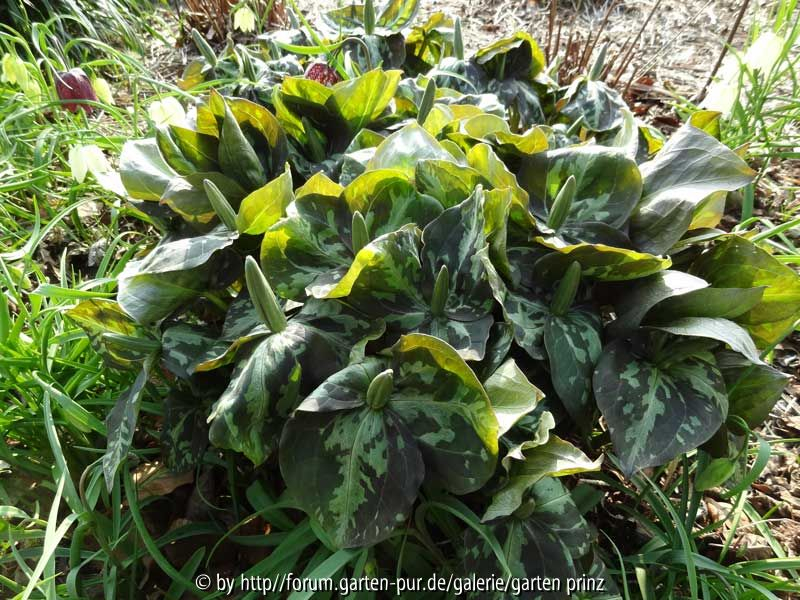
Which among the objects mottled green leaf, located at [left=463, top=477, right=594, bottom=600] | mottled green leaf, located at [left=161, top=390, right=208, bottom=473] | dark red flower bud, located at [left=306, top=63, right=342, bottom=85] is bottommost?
mottled green leaf, located at [left=161, top=390, right=208, bottom=473]

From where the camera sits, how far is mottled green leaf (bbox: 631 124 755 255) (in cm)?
95

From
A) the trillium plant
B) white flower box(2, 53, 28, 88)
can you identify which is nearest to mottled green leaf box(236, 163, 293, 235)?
the trillium plant

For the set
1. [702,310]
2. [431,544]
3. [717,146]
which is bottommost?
[431,544]

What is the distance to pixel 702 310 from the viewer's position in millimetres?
894

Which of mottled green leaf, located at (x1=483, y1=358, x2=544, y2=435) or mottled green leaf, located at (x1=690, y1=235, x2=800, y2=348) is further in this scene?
mottled green leaf, located at (x1=690, y1=235, x2=800, y2=348)

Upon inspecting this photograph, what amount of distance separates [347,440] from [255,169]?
1.91ft

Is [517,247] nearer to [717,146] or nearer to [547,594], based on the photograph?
[717,146]

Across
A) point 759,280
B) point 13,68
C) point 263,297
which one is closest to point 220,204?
point 263,297

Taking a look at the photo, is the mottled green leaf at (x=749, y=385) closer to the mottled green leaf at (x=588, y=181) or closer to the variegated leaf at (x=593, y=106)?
the mottled green leaf at (x=588, y=181)

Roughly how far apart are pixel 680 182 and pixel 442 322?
0.51 metres

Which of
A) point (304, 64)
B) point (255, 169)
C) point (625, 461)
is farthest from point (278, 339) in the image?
point (304, 64)

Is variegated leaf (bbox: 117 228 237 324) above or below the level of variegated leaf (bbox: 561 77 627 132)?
below

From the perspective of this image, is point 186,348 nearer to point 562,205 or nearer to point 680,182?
point 562,205

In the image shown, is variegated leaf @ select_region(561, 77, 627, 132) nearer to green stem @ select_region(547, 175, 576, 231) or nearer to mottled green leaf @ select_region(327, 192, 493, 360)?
green stem @ select_region(547, 175, 576, 231)
